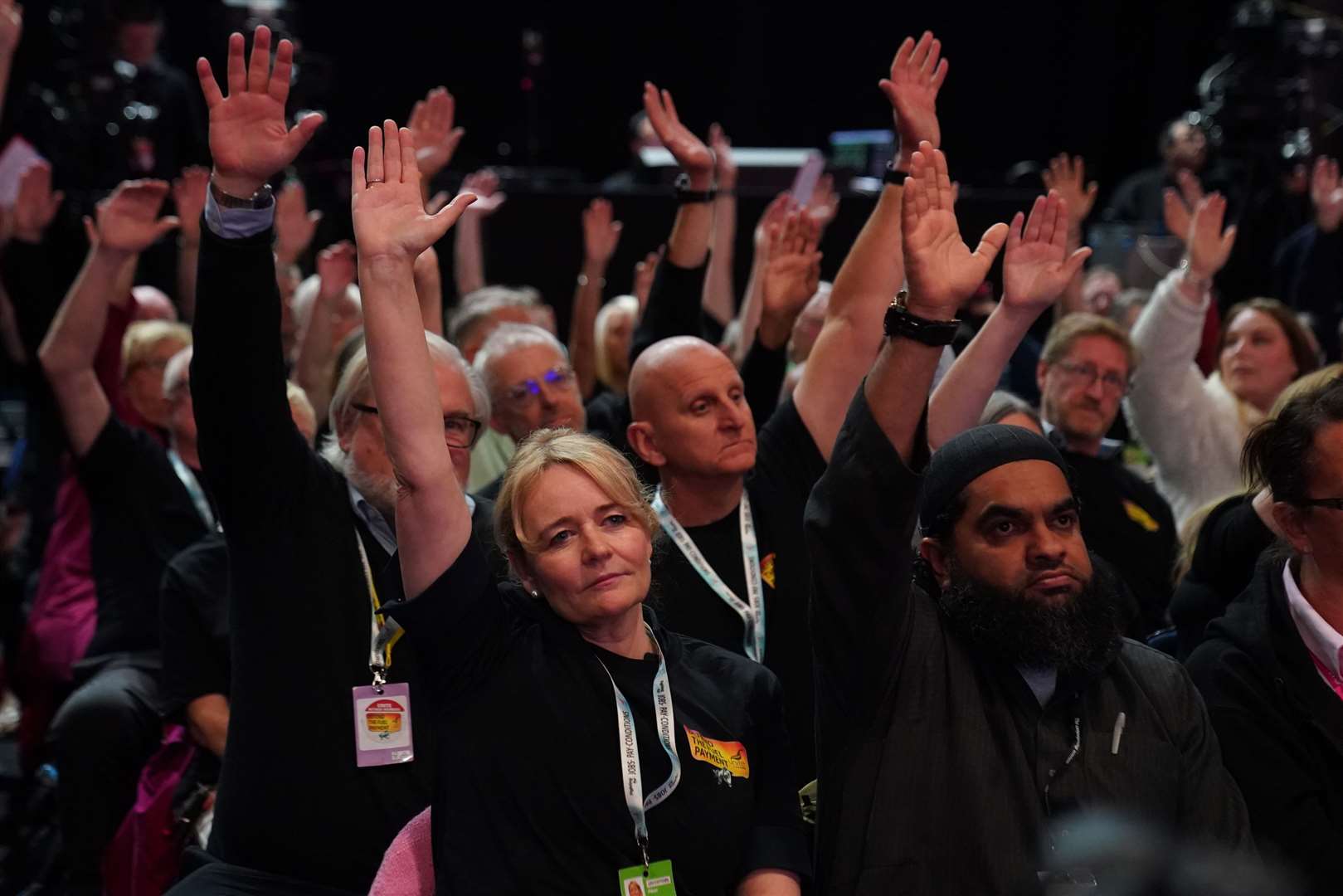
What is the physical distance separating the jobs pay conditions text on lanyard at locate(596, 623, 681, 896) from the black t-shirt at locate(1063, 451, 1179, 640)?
163cm

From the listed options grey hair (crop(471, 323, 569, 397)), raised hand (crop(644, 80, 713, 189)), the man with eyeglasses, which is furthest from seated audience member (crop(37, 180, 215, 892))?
the man with eyeglasses

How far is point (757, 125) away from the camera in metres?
9.22

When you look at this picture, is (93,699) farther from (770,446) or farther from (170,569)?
(770,446)

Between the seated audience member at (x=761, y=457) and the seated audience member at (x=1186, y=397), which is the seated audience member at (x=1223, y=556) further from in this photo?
the seated audience member at (x=1186, y=397)

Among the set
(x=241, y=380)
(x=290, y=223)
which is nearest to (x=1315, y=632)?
(x=241, y=380)

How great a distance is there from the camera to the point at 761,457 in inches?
120

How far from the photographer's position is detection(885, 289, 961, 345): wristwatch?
1.97 meters

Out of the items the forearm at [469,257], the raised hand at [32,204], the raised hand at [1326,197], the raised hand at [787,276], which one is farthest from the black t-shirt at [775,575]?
the raised hand at [1326,197]

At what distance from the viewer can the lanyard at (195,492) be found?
11.9 ft

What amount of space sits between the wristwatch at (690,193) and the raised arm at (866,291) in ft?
2.28

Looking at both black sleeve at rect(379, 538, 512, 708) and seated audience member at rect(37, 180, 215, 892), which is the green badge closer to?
black sleeve at rect(379, 538, 512, 708)

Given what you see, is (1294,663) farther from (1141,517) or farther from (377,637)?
(377,637)

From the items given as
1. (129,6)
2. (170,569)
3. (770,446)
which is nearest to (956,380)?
(770,446)

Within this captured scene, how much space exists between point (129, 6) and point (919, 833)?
17.1 feet
